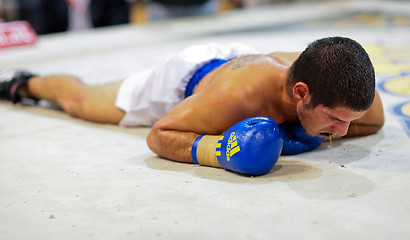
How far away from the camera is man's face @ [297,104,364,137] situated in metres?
1.83

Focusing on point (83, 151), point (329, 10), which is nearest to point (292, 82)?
point (83, 151)

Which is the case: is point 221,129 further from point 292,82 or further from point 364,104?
point 364,104

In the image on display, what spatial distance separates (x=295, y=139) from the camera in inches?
86.6

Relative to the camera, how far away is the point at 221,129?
208cm

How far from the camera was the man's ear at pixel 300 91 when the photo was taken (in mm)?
1882

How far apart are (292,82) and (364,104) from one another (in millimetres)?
292

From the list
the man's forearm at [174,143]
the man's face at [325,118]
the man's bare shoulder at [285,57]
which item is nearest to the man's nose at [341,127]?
the man's face at [325,118]

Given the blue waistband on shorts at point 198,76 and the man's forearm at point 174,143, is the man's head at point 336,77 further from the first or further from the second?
the blue waistband on shorts at point 198,76

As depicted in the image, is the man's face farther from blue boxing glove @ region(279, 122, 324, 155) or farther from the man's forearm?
the man's forearm

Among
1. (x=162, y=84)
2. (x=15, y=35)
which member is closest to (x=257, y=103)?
(x=162, y=84)

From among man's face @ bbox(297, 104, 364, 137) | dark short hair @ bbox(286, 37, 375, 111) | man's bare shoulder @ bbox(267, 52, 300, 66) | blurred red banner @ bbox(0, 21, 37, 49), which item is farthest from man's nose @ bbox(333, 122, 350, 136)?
blurred red banner @ bbox(0, 21, 37, 49)

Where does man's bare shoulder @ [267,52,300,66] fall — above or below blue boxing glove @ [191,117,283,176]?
above

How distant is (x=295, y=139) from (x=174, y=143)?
518 millimetres

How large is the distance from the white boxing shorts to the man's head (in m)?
0.76
